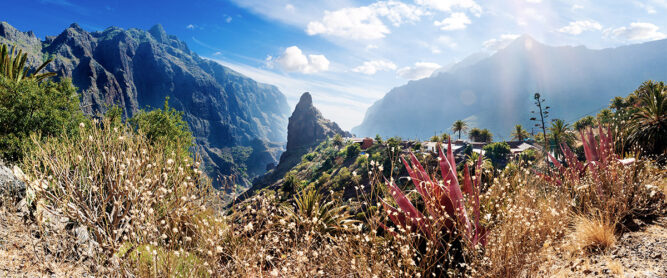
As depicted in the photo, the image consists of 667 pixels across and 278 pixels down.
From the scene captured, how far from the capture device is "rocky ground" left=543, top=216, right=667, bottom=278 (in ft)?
8.14

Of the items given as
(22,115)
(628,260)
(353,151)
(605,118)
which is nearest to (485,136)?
(353,151)

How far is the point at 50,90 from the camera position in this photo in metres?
15.8

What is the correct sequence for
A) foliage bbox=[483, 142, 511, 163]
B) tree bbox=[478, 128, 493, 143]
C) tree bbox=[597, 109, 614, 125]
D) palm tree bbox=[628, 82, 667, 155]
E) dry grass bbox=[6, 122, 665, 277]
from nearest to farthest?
dry grass bbox=[6, 122, 665, 277] < tree bbox=[597, 109, 614, 125] < palm tree bbox=[628, 82, 667, 155] < foliage bbox=[483, 142, 511, 163] < tree bbox=[478, 128, 493, 143]

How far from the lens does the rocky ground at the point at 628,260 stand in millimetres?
2482

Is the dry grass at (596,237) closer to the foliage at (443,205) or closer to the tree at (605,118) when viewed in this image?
the foliage at (443,205)

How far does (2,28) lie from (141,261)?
875 ft

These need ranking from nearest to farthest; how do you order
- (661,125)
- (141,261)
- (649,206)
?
1. (141,261)
2. (649,206)
3. (661,125)

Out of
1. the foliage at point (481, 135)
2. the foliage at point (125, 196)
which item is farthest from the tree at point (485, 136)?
the foliage at point (125, 196)

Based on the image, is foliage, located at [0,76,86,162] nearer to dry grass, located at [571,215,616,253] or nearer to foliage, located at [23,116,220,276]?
foliage, located at [23,116,220,276]

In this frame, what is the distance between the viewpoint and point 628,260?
2674mm

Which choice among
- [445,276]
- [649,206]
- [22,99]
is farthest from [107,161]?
→ [22,99]

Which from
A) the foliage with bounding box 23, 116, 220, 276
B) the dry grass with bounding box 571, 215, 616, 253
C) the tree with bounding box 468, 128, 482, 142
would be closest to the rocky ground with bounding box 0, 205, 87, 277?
the foliage with bounding box 23, 116, 220, 276

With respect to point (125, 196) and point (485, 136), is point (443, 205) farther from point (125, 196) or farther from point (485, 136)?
point (485, 136)

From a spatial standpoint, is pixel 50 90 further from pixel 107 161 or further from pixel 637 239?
pixel 637 239
